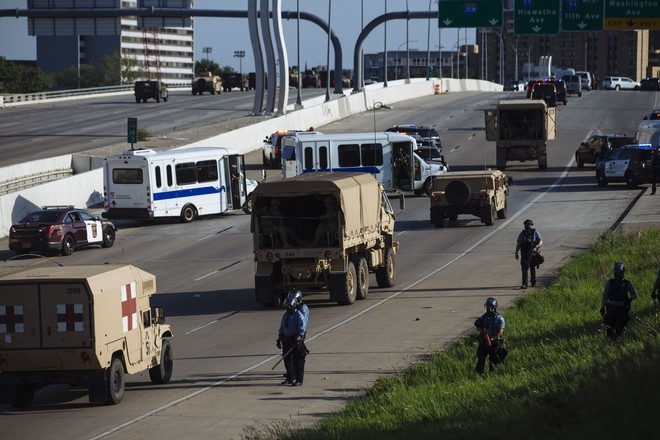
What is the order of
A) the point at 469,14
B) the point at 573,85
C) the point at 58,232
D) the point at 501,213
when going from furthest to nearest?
the point at 573,85, the point at 469,14, the point at 501,213, the point at 58,232

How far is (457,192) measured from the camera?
3878 centimetres

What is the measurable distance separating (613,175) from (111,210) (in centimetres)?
1968

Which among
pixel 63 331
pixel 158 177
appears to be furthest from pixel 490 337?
pixel 158 177

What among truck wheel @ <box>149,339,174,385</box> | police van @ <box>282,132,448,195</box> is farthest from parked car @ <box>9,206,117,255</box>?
truck wheel @ <box>149,339,174,385</box>

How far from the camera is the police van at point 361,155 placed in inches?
1864

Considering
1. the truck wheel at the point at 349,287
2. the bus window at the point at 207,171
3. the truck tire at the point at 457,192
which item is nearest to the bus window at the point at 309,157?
the bus window at the point at 207,171

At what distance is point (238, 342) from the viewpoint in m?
23.1

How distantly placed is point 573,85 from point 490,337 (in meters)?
93.2

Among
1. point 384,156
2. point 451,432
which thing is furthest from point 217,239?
point 451,432

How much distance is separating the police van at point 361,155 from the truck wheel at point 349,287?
66.3ft

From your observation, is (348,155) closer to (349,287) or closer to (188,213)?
(188,213)

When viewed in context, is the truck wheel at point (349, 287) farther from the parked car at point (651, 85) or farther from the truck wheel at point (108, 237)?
the parked car at point (651, 85)

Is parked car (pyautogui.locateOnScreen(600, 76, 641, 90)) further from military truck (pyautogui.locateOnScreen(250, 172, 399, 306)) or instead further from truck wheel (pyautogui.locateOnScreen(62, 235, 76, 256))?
military truck (pyautogui.locateOnScreen(250, 172, 399, 306))

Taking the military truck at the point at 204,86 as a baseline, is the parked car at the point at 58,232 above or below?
below
